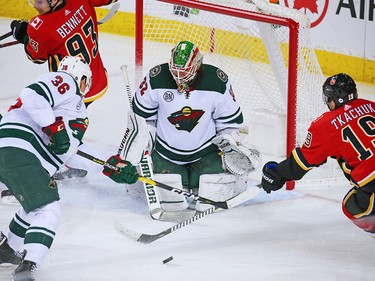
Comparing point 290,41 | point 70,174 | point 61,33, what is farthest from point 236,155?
point 61,33

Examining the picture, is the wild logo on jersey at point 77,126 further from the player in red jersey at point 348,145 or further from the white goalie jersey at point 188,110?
the player in red jersey at point 348,145

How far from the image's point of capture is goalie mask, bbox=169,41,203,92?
483 centimetres

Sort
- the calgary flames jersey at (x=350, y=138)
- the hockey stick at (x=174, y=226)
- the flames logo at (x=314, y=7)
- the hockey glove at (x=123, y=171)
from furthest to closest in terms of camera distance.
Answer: the flames logo at (x=314, y=7) → the hockey stick at (x=174, y=226) → the hockey glove at (x=123, y=171) → the calgary flames jersey at (x=350, y=138)

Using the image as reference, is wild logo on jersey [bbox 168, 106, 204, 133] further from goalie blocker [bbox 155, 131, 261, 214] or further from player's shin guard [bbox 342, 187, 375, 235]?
player's shin guard [bbox 342, 187, 375, 235]

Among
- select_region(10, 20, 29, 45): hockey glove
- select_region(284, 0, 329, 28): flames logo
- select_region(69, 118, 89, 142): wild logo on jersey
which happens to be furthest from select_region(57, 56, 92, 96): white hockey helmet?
select_region(284, 0, 329, 28): flames logo

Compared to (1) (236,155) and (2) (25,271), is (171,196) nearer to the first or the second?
(1) (236,155)

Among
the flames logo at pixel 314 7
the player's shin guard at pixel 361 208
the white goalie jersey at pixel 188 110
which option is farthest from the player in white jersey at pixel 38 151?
the flames logo at pixel 314 7

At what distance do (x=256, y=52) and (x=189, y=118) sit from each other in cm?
137

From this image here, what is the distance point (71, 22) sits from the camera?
5.41m

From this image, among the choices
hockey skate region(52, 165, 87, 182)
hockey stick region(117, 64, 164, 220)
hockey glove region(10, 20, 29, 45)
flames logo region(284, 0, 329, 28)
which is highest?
hockey glove region(10, 20, 29, 45)

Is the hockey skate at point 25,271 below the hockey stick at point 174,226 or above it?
above

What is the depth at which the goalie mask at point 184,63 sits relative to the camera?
483 centimetres

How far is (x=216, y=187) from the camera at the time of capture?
5.05 metres

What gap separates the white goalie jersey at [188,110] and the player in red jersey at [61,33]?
53 cm
